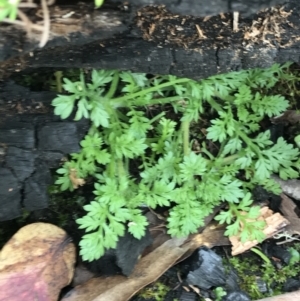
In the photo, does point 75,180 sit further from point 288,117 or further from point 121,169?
point 288,117

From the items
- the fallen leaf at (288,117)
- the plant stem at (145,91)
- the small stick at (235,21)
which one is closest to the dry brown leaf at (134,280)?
the plant stem at (145,91)

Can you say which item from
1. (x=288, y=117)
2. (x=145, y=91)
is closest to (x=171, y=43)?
(x=145, y=91)

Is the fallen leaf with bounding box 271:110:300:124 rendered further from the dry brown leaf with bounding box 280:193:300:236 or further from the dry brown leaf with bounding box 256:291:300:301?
the dry brown leaf with bounding box 256:291:300:301

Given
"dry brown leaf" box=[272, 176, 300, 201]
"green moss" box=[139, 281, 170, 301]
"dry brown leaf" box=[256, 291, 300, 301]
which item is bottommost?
"green moss" box=[139, 281, 170, 301]

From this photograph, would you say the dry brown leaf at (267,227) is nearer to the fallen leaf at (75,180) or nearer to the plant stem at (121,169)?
the plant stem at (121,169)

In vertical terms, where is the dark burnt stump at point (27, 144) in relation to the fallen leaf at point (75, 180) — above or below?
above

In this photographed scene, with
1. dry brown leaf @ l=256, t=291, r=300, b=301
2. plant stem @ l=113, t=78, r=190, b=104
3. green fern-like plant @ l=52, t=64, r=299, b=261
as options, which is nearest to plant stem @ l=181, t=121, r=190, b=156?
green fern-like plant @ l=52, t=64, r=299, b=261

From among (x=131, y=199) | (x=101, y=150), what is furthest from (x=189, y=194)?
(x=101, y=150)
